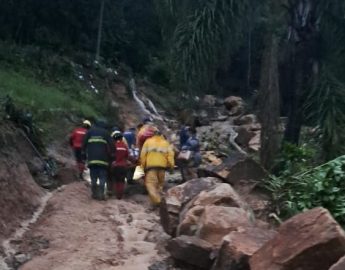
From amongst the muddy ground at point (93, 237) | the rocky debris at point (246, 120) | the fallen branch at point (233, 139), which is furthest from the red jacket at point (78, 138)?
the rocky debris at point (246, 120)

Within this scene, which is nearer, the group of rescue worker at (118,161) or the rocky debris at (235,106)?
the group of rescue worker at (118,161)

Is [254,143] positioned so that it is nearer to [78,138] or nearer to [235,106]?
[78,138]

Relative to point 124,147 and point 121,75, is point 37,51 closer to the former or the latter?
point 121,75

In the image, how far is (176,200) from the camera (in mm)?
8719

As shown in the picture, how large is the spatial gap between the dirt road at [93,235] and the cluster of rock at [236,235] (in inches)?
20.7

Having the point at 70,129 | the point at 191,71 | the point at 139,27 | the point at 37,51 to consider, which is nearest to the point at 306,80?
the point at 191,71

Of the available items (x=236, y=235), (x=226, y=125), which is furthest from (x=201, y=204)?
(x=226, y=125)

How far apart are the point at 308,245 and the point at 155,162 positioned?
5748mm

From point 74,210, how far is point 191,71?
280cm

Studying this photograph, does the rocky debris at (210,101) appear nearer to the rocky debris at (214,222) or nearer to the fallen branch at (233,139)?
the fallen branch at (233,139)

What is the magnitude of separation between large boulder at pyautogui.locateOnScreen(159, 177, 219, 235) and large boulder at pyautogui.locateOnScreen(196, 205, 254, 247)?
1.00m

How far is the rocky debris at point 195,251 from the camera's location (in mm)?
6930

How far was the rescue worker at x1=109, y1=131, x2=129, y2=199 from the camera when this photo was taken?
37.1 feet

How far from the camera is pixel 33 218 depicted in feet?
32.7
